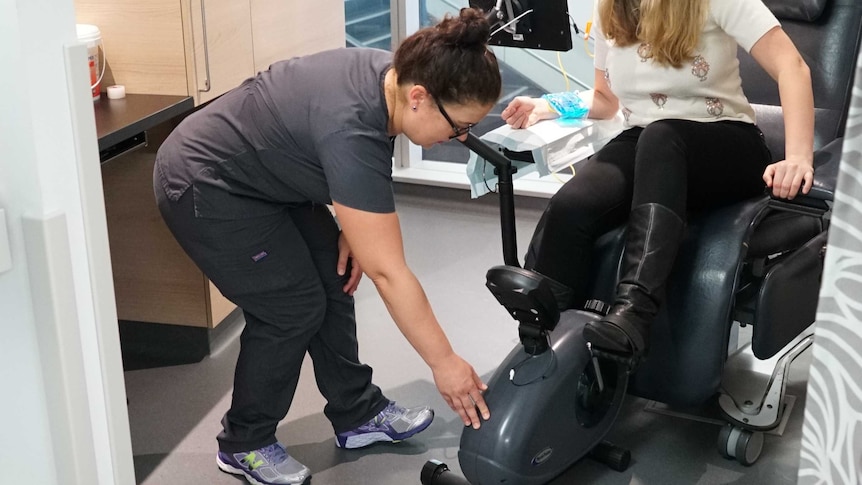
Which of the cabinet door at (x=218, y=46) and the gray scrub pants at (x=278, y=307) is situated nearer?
the gray scrub pants at (x=278, y=307)

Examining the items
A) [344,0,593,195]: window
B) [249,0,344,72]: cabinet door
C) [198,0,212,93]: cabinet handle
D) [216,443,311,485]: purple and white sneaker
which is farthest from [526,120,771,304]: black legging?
[344,0,593,195]: window

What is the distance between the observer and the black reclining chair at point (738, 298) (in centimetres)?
193

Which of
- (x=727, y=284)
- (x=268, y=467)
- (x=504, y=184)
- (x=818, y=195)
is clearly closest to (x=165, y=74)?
(x=504, y=184)

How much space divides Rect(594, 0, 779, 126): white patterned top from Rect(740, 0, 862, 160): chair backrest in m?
0.33

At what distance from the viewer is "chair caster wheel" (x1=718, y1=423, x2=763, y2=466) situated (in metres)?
2.07

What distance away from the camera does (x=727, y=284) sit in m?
1.92

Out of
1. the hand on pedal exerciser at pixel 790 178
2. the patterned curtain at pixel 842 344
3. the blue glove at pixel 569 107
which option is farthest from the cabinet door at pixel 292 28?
the patterned curtain at pixel 842 344

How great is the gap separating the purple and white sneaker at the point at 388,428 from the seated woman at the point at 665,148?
1.53 feet

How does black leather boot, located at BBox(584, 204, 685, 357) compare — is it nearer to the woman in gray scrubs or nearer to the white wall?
the woman in gray scrubs

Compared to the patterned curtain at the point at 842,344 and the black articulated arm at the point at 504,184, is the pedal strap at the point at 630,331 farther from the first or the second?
the patterned curtain at the point at 842,344

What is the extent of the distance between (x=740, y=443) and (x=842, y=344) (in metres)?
1.45

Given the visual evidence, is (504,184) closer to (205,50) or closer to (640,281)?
(640,281)

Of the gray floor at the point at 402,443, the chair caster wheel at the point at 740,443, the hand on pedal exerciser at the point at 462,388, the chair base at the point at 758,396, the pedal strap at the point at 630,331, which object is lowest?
the gray floor at the point at 402,443

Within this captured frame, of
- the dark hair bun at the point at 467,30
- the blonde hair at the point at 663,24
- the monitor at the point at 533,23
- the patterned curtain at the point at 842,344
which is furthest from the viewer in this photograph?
the monitor at the point at 533,23
